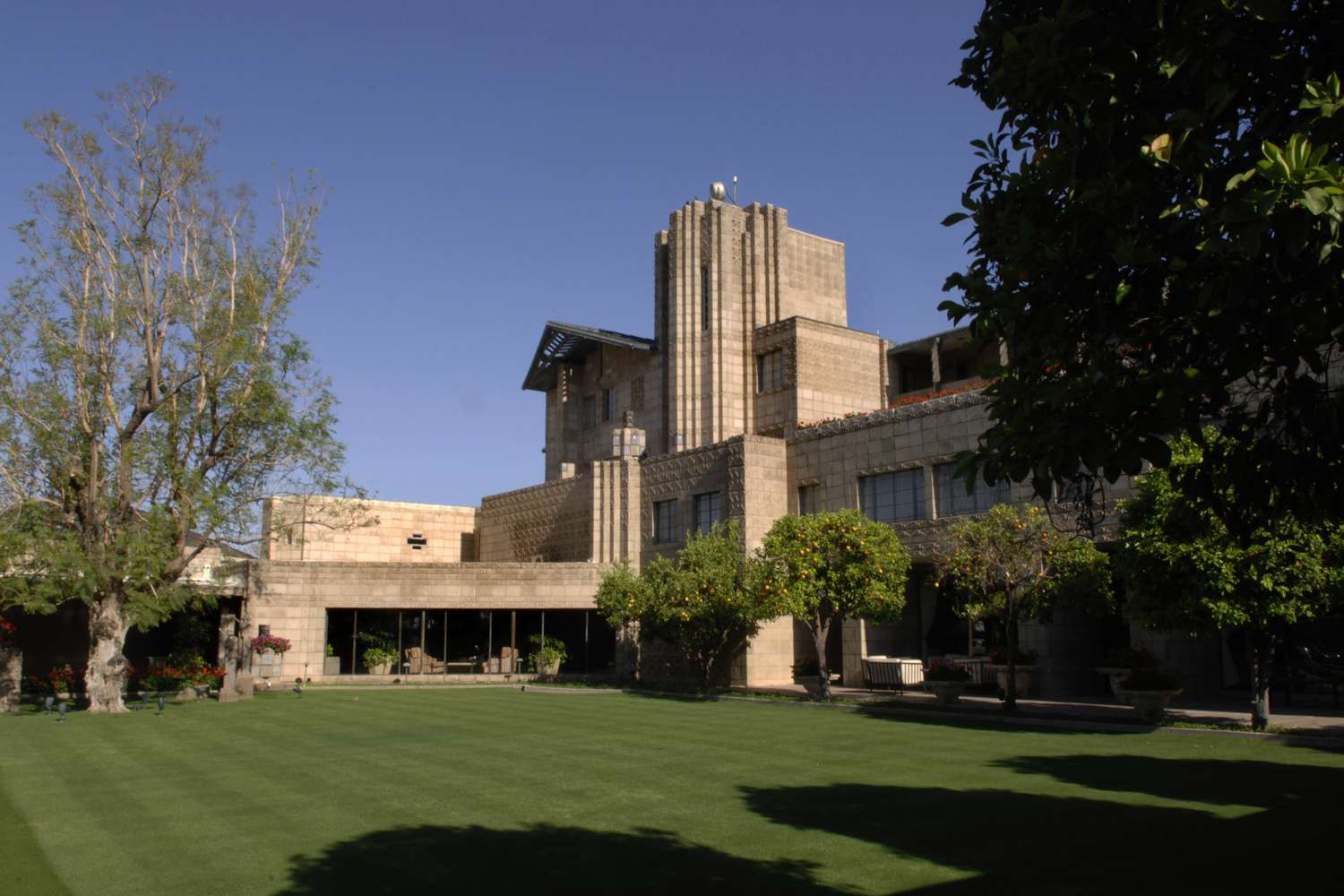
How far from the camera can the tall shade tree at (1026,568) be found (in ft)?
76.3

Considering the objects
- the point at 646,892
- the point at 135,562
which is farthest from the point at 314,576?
the point at 646,892

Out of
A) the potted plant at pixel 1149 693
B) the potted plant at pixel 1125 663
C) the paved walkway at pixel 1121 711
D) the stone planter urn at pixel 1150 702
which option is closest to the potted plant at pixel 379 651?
the paved walkway at pixel 1121 711

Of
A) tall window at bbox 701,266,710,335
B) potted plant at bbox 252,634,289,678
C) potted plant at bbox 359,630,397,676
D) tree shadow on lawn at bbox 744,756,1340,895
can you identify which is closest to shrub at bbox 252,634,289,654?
potted plant at bbox 252,634,289,678

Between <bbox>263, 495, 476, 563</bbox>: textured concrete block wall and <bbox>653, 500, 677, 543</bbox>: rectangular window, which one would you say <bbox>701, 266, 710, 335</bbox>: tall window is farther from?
<bbox>263, 495, 476, 563</bbox>: textured concrete block wall

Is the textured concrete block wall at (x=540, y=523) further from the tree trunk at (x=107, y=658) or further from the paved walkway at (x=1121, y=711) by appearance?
the tree trunk at (x=107, y=658)

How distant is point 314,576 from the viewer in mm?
39219

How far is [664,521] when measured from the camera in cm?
4191

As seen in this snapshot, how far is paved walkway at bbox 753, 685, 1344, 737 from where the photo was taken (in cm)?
2033

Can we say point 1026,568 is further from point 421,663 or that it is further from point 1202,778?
point 421,663

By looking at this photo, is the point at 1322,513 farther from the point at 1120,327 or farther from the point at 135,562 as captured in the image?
the point at 135,562

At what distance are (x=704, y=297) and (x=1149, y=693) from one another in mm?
28409

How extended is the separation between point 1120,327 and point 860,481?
2805 centimetres

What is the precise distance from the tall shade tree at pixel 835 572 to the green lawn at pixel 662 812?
637cm

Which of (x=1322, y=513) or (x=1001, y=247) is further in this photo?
(x=1322, y=513)
